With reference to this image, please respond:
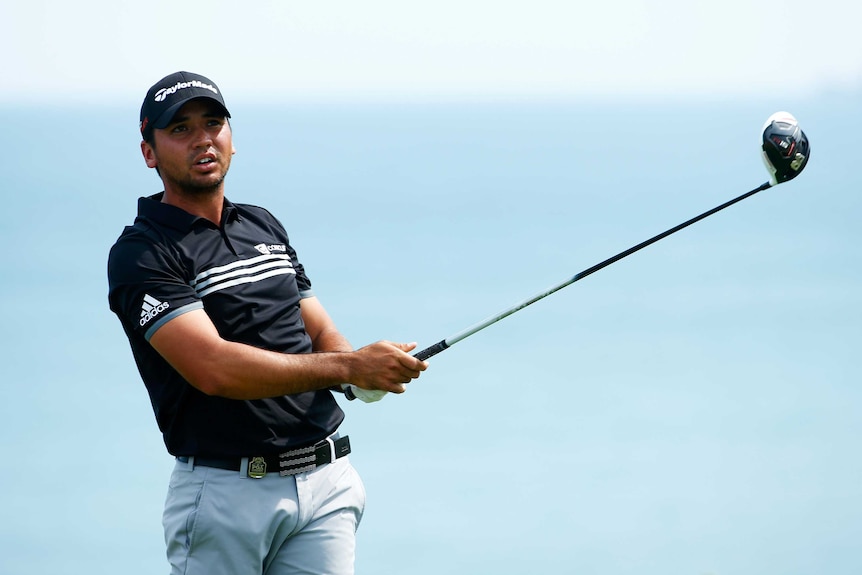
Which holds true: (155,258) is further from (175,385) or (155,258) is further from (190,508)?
(190,508)

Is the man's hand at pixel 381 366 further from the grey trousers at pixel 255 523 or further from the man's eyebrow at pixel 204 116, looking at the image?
the man's eyebrow at pixel 204 116

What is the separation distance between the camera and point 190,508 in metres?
2.36

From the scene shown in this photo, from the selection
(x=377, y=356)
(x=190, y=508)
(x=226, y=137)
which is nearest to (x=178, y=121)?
(x=226, y=137)

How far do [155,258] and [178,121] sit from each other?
34 cm

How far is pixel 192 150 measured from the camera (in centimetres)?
245

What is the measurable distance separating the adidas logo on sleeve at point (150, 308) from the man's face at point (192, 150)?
31cm

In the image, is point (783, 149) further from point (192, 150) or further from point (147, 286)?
point (147, 286)

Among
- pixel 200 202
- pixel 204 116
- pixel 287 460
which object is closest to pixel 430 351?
pixel 287 460

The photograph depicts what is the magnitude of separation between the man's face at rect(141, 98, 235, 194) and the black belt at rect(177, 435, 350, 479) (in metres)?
0.59

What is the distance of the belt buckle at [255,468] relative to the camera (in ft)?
7.75

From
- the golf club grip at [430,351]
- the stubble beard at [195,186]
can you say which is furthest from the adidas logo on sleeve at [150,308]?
the golf club grip at [430,351]

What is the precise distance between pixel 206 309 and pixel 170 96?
0.48 m

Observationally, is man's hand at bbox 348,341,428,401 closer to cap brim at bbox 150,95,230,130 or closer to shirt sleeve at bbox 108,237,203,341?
shirt sleeve at bbox 108,237,203,341

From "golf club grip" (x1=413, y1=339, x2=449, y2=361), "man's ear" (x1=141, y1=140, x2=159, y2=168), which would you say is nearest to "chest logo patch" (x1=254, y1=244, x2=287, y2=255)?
"man's ear" (x1=141, y1=140, x2=159, y2=168)
